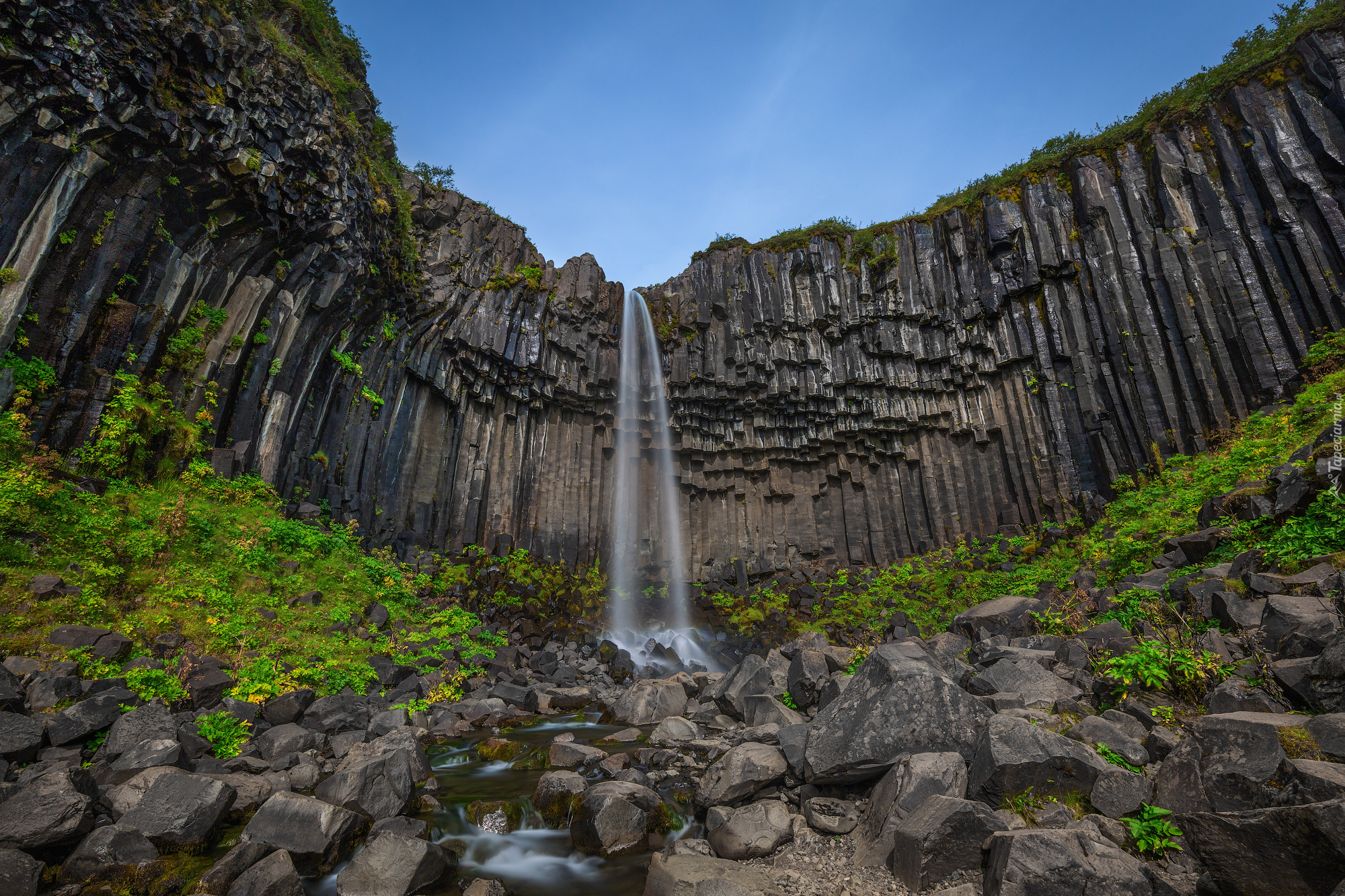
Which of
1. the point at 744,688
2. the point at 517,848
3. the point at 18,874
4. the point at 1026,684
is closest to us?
the point at 18,874

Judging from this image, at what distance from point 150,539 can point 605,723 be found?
7466 mm

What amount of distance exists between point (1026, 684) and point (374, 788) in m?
6.03

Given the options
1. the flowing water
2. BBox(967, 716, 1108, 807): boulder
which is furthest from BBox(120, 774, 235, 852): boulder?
BBox(967, 716, 1108, 807): boulder

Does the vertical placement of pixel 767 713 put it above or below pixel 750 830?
above

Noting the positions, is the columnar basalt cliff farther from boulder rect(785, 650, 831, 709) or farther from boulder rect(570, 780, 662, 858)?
boulder rect(785, 650, 831, 709)

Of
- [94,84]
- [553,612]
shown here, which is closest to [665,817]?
[553,612]

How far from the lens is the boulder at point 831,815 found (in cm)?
425

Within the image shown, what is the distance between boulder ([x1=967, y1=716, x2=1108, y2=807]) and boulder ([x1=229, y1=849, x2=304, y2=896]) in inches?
180

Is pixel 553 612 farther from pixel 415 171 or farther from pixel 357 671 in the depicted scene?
pixel 415 171

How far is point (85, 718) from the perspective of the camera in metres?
5.18

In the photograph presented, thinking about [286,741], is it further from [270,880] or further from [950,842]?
[950,842]

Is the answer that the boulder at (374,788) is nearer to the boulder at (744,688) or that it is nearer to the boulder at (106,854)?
the boulder at (106,854)

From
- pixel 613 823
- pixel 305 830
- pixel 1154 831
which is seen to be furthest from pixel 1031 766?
pixel 305 830

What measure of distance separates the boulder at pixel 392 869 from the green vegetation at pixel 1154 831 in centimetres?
449
